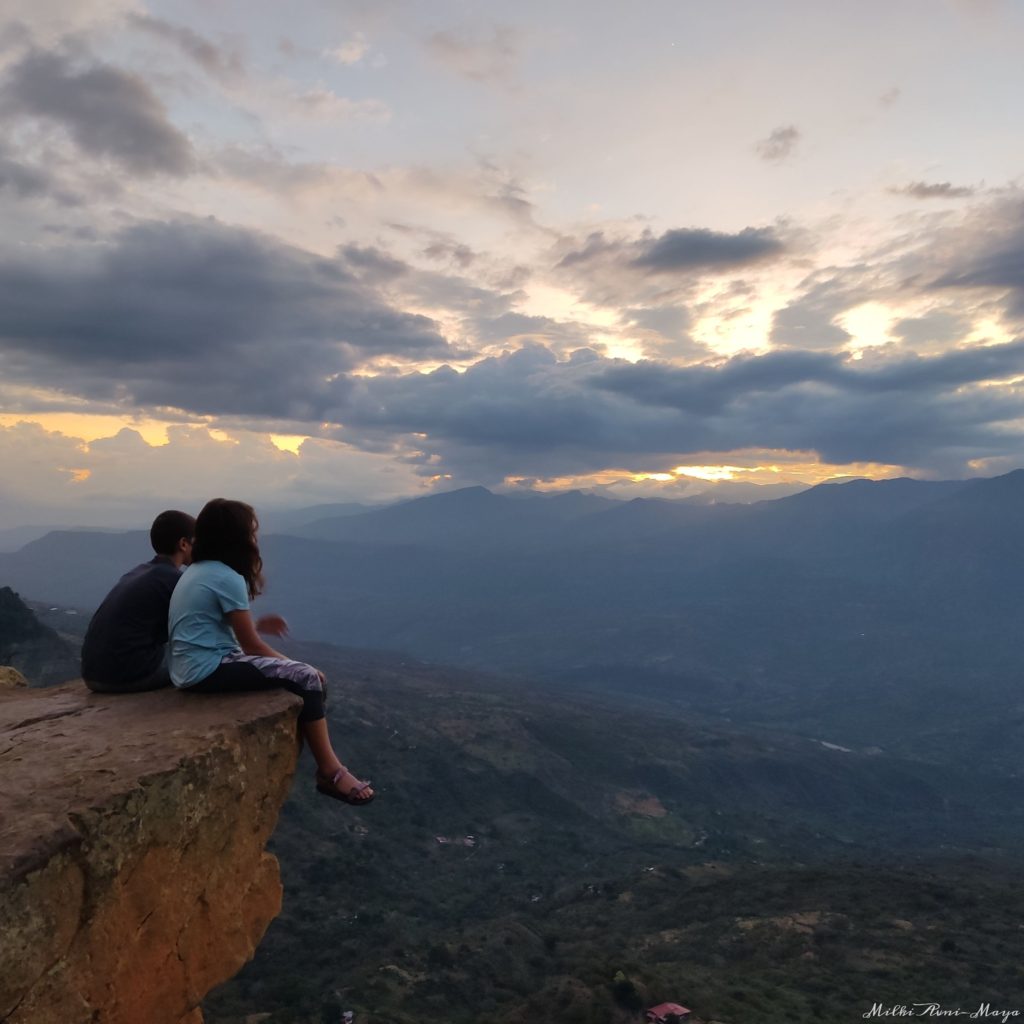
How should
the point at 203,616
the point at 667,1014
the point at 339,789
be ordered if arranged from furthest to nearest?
the point at 667,1014 → the point at 339,789 → the point at 203,616

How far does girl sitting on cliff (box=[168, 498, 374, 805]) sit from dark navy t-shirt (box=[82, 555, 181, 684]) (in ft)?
1.60

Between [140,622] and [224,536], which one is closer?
[224,536]

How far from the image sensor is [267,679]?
8.40 metres

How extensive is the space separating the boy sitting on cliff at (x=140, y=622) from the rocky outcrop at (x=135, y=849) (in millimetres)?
326

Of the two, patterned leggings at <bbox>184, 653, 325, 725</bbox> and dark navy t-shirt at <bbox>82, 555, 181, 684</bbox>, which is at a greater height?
dark navy t-shirt at <bbox>82, 555, 181, 684</bbox>

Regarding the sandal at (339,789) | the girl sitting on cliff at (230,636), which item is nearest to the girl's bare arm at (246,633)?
the girl sitting on cliff at (230,636)

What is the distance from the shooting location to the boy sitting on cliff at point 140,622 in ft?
28.1

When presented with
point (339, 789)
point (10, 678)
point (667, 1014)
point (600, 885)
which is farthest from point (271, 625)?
point (600, 885)

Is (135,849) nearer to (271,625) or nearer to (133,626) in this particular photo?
(133,626)

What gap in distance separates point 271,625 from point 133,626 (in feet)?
5.35

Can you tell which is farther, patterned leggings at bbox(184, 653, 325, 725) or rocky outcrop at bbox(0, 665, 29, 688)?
rocky outcrop at bbox(0, 665, 29, 688)

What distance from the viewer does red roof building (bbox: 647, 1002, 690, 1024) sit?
29531 mm

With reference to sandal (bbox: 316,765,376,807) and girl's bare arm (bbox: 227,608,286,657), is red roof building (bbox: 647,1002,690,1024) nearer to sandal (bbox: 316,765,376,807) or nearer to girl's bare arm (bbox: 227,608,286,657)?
sandal (bbox: 316,765,376,807)

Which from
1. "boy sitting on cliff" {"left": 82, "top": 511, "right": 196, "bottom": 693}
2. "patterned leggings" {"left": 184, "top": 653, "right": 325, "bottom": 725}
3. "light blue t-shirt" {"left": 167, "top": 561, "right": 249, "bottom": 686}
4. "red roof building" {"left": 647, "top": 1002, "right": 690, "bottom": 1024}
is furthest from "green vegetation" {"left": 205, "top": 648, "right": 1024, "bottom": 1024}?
"light blue t-shirt" {"left": 167, "top": 561, "right": 249, "bottom": 686}
